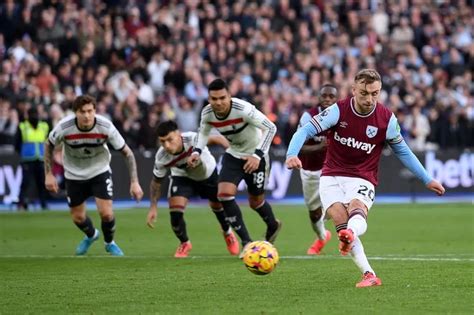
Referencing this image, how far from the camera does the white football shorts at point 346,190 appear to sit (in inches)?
462

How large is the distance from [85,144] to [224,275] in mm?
3864

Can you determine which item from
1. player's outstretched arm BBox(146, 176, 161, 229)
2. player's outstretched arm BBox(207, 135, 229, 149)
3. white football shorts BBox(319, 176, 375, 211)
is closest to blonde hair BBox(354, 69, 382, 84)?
white football shorts BBox(319, 176, 375, 211)

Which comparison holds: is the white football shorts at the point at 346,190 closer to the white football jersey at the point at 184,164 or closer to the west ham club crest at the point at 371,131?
the west ham club crest at the point at 371,131

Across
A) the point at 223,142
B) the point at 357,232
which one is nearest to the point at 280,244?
the point at 223,142

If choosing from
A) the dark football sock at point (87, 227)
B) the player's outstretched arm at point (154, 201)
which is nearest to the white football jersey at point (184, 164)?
the player's outstretched arm at point (154, 201)

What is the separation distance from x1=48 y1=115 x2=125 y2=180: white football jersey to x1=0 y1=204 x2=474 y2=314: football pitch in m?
1.22

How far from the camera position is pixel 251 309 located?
9961 millimetres

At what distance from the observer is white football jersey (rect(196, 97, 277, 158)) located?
15.2 m

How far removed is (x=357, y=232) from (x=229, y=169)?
14.7ft

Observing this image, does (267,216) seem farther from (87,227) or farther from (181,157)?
(87,227)

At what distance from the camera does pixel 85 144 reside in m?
15.9

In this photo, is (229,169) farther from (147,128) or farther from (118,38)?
(118,38)

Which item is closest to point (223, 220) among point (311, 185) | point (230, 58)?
point (311, 185)

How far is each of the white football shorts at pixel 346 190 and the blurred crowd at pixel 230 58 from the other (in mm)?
14877
